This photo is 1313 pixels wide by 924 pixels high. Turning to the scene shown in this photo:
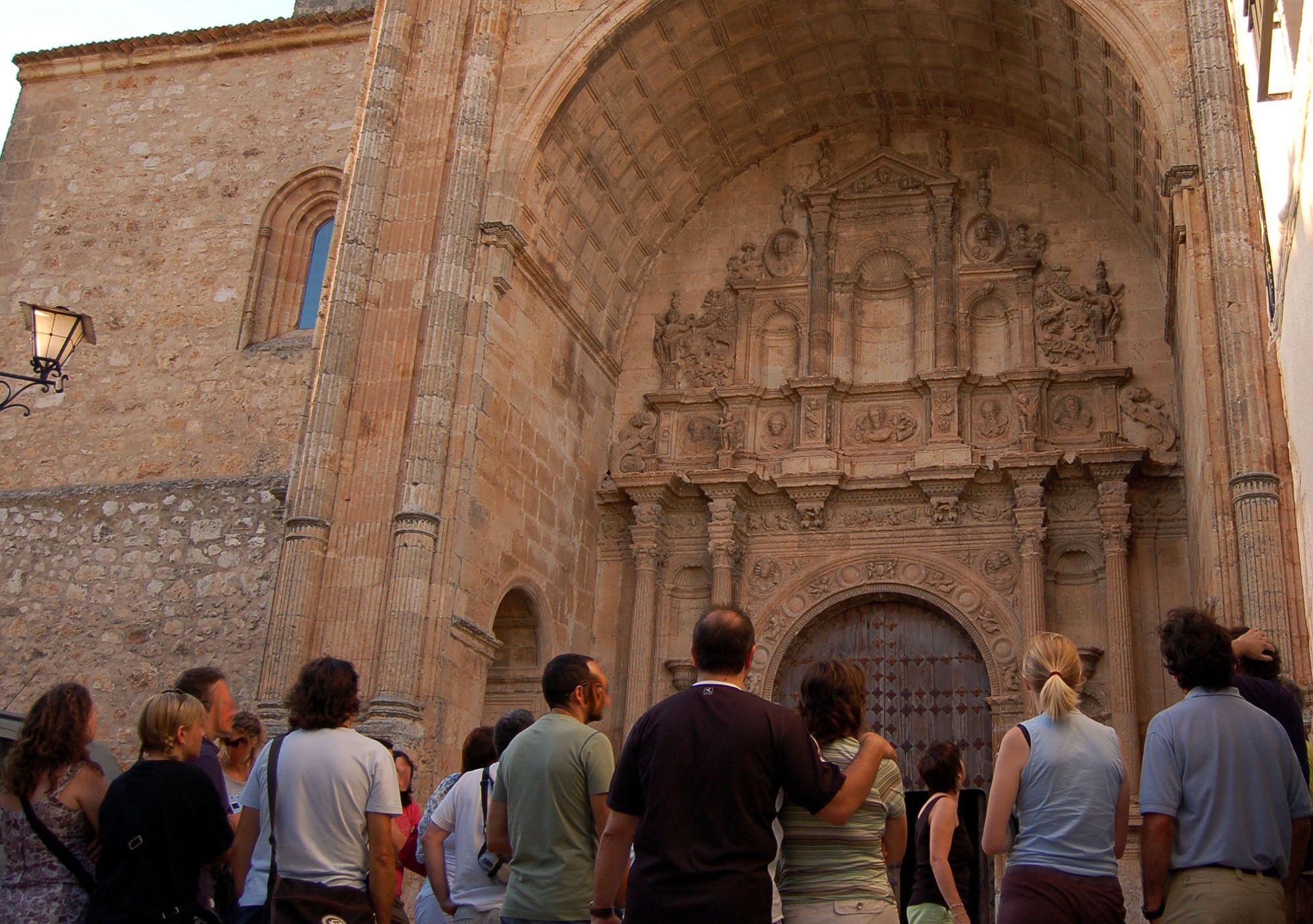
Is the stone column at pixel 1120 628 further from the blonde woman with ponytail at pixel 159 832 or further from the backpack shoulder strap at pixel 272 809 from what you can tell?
the blonde woman with ponytail at pixel 159 832

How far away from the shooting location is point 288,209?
1823 cm

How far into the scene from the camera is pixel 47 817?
4.36 metres

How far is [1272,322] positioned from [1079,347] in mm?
6023

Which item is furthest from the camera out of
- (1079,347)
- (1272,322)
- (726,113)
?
(726,113)

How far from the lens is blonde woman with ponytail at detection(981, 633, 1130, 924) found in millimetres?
4082

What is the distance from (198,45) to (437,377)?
9940mm

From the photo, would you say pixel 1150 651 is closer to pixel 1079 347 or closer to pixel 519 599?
pixel 1079 347

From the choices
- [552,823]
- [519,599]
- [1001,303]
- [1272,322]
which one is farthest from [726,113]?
[552,823]

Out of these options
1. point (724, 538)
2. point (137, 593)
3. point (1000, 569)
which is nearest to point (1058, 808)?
point (1000, 569)

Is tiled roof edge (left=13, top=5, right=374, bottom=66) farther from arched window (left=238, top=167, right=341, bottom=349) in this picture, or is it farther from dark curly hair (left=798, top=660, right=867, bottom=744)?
dark curly hair (left=798, top=660, right=867, bottom=744)

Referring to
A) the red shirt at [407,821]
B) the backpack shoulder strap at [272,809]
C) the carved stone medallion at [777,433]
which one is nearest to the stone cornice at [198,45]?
the carved stone medallion at [777,433]

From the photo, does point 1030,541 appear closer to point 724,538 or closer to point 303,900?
point 724,538

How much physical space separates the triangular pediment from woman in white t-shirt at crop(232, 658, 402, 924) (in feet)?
37.8

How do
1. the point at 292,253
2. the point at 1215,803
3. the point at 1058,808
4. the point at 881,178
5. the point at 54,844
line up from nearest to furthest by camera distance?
the point at 1215,803 < the point at 1058,808 < the point at 54,844 < the point at 881,178 < the point at 292,253
